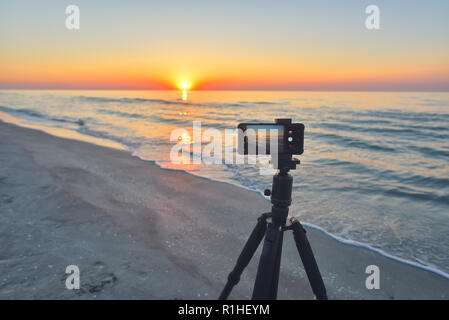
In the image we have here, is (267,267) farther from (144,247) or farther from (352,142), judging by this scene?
(352,142)

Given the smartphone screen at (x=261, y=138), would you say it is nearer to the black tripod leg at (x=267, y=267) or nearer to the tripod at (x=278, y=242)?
the tripod at (x=278, y=242)

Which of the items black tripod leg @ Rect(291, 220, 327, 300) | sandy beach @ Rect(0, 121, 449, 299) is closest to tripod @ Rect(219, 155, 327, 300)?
black tripod leg @ Rect(291, 220, 327, 300)

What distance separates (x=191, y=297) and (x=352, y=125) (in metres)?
19.0

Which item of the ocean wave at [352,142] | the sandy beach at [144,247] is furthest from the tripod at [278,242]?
the ocean wave at [352,142]

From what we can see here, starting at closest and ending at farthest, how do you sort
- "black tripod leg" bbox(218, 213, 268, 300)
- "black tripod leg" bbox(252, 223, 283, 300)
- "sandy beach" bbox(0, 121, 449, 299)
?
"black tripod leg" bbox(252, 223, 283, 300) < "black tripod leg" bbox(218, 213, 268, 300) < "sandy beach" bbox(0, 121, 449, 299)

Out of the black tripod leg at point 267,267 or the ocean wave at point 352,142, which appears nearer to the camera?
the black tripod leg at point 267,267

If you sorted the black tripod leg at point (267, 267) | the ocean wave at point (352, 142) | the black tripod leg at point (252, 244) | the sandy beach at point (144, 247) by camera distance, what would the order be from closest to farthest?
the black tripod leg at point (267, 267), the black tripod leg at point (252, 244), the sandy beach at point (144, 247), the ocean wave at point (352, 142)

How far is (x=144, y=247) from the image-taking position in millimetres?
3215

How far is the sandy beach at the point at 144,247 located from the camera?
253 centimetres

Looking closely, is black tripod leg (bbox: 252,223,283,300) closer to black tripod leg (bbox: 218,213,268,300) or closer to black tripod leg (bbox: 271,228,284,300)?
black tripod leg (bbox: 271,228,284,300)

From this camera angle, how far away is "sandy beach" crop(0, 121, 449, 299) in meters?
2.53

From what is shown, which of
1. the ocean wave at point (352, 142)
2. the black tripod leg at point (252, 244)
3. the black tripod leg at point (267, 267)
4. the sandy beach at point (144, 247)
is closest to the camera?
the black tripod leg at point (267, 267)

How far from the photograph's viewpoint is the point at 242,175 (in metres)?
6.98

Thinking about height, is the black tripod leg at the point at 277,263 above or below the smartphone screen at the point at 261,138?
below
